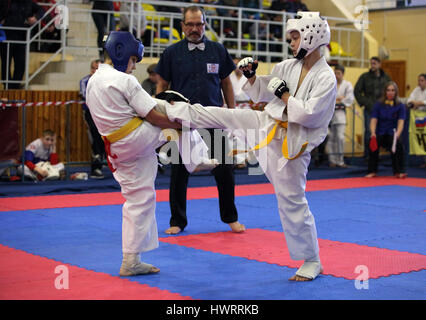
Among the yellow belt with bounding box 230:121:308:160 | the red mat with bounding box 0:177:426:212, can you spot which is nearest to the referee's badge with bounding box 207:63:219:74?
the yellow belt with bounding box 230:121:308:160

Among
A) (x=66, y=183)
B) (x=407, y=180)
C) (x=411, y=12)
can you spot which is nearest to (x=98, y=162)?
(x=66, y=183)

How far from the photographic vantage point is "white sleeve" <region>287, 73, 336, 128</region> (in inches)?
149

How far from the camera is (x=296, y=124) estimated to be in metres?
3.95

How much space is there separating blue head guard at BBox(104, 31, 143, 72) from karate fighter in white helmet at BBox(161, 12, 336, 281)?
49 cm

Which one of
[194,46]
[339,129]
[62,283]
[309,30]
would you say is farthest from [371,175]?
[62,283]

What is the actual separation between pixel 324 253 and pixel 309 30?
5.76 feet

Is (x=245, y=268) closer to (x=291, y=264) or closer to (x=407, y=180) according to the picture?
(x=291, y=264)

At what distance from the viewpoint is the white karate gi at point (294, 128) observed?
3.82 meters

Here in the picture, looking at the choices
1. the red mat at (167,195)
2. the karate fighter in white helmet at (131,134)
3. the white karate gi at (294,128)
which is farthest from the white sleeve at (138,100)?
the red mat at (167,195)

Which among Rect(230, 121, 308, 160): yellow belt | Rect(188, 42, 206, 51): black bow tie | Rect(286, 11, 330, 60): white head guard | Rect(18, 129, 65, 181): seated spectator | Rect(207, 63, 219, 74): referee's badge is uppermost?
Rect(188, 42, 206, 51): black bow tie

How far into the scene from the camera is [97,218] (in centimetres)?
642

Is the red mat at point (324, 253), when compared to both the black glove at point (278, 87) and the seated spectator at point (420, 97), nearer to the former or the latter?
the black glove at point (278, 87)

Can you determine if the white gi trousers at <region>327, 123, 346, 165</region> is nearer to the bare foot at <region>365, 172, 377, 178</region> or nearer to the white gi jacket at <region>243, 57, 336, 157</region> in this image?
the bare foot at <region>365, 172, 377, 178</region>
